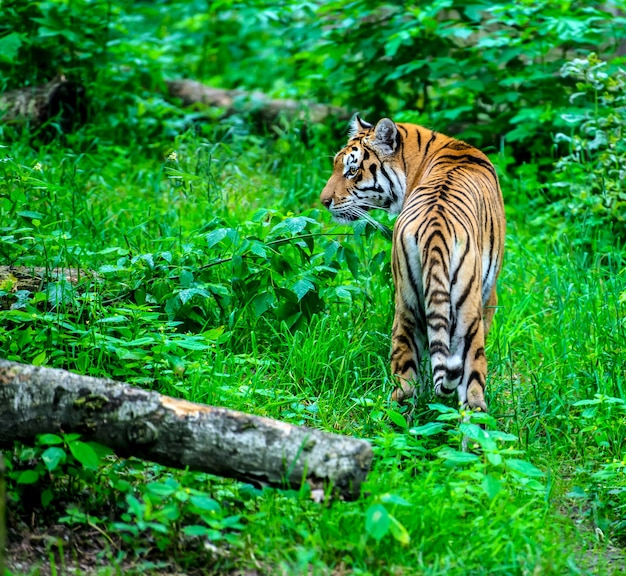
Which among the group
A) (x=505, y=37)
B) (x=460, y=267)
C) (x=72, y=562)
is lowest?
(x=72, y=562)

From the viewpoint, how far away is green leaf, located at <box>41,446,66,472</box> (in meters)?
2.94

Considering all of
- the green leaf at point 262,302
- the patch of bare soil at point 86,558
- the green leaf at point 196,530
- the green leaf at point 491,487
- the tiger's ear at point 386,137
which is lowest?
the patch of bare soil at point 86,558

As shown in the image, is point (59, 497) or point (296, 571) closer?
point (296, 571)

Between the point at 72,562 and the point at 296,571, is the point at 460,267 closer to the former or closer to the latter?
the point at 296,571

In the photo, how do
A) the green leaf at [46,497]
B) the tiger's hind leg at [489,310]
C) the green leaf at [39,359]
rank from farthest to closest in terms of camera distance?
the tiger's hind leg at [489,310] → the green leaf at [39,359] → the green leaf at [46,497]

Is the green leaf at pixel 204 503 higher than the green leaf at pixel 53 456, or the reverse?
the green leaf at pixel 53 456

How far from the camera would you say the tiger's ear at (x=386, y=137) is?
4.87 metres

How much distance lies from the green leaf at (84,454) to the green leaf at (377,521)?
0.98m

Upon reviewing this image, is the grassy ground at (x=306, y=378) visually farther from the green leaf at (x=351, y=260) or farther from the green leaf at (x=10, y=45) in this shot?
the green leaf at (x=10, y=45)

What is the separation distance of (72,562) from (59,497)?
35 centimetres

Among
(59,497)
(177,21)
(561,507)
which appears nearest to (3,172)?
(59,497)

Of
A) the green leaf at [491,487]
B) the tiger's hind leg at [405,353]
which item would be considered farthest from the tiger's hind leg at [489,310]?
the green leaf at [491,487]

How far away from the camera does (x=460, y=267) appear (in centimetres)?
381

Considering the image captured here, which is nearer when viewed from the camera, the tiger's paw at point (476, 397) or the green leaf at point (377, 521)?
the green leaf at point (377, 521)
